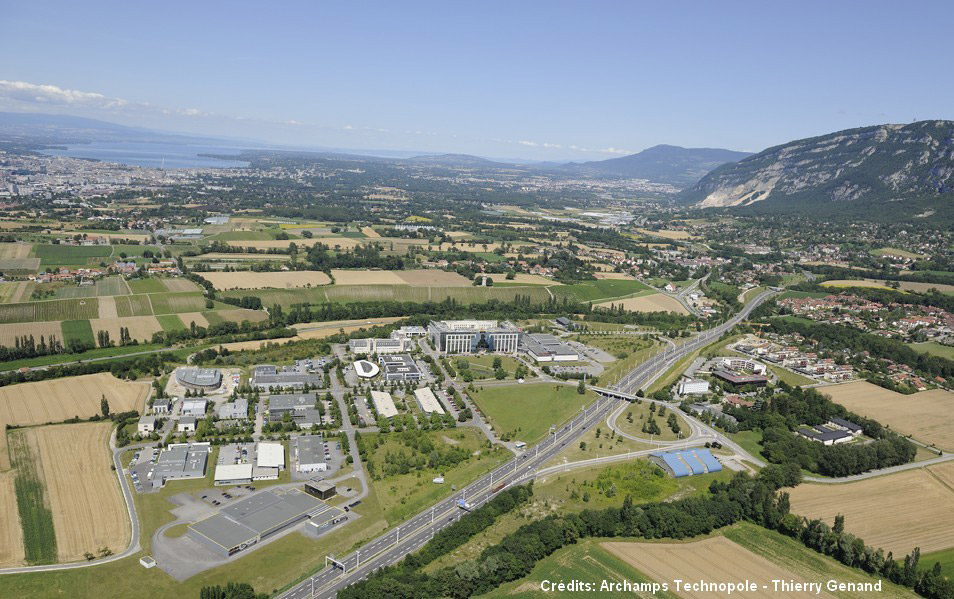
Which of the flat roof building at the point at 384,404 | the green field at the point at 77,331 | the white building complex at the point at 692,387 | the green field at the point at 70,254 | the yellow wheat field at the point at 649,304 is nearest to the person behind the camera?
the flat roof building at the point at 384,404

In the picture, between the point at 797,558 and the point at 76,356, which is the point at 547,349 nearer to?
the point at 797,558

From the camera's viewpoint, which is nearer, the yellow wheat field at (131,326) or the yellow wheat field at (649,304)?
the yellow wheat field at (131,326)

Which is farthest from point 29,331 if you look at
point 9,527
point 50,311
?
point 9,527

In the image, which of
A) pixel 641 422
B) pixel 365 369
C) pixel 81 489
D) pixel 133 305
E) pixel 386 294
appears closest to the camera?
pixel 81 489

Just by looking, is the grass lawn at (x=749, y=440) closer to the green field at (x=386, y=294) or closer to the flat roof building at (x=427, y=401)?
the flat roof building at (x=427, y=401)

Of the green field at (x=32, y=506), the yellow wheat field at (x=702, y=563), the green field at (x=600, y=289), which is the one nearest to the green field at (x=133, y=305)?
the green field at (x=32, y=506)

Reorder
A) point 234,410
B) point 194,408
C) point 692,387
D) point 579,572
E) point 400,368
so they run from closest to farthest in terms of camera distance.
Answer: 1. point 579,572
2. point 194,408
3. point 234,410
4. point 692,387
5. point 400,368
